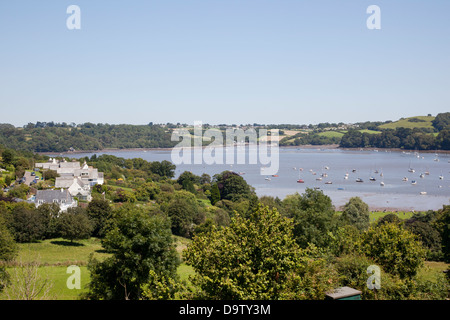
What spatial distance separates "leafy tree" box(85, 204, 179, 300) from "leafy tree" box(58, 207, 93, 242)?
17571 mm

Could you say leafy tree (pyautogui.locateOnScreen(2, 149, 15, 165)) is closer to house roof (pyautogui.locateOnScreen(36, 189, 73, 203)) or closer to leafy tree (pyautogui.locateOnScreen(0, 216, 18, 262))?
house roof (pyautogui.locateOnScreen(36, 189, 73, 203))

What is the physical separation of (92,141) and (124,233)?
574 feet

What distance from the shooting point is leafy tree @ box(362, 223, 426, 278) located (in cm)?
1708

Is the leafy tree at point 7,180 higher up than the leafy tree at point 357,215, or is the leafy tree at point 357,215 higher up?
the leafy tree at point 7,180

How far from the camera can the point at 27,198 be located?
145ft

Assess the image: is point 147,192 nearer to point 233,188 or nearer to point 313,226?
point 233,188

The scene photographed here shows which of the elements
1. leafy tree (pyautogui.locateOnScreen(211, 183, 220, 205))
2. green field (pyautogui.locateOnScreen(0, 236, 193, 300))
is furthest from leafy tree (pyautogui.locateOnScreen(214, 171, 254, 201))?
green field (pyautogui.locateOnScreen(0, 236, 193, 300))

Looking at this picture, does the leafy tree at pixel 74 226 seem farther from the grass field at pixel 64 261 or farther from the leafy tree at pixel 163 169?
the leafy tree at pixel 163 169

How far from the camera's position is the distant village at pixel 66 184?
42.8 meters

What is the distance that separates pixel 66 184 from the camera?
50.8 meters

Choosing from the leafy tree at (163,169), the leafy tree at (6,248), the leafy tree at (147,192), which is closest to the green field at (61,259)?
the leafy tree at (6,248)

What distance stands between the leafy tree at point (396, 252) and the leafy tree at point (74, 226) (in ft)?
79.5

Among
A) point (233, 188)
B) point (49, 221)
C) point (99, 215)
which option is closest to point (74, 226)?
point (49, 221)

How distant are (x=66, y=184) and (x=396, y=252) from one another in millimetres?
43737
